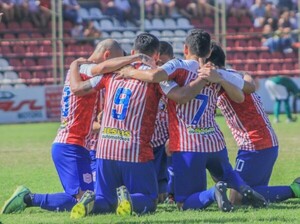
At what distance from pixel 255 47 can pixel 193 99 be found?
25129 millimetres

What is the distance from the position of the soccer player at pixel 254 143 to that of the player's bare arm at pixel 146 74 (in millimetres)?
1247

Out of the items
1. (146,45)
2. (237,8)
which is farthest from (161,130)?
(237,8)

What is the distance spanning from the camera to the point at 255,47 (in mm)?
34156

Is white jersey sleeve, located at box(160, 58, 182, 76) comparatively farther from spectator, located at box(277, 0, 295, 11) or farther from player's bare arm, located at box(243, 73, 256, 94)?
spectator, located at box(277, 0, 295, 11)

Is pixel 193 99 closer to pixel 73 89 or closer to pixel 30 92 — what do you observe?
pixel 73 89

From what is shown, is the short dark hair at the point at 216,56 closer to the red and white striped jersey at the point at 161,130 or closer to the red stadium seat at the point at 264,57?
the red and white striped jersey at the point at 161,130

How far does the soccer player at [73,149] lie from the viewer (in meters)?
9.55

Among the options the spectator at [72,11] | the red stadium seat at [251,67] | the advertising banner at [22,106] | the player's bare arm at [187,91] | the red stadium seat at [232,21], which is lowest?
the advertising banner at [22,106]

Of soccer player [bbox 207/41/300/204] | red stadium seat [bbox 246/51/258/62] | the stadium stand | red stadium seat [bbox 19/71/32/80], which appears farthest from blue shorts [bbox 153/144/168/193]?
red stadium seat [bbox 246/51/258/62]

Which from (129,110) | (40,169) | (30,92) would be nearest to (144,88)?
(129,110)

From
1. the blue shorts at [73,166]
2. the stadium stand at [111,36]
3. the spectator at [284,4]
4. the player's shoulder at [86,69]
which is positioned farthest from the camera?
the spectator at [284,4]

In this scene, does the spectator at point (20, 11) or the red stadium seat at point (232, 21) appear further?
the red stadium seat at point (232, 21)

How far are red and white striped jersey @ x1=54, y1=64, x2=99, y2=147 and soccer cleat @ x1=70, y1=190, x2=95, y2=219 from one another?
1.10 meters

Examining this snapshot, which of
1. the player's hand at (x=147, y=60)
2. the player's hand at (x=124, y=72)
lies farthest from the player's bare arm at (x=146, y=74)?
the player's hand at (x=147, y=60)
